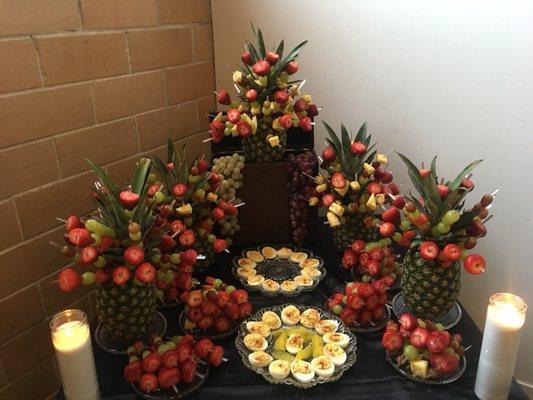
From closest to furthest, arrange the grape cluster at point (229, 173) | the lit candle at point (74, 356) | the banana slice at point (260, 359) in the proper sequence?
the lit candle at point (74, 356) < the banana slice at point (260, 359) < the grape cluster at point (229, 173)

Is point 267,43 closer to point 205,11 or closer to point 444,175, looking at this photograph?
point 205,11

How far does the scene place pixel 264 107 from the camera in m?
1.37

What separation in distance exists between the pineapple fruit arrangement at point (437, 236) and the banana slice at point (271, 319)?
1.03 feet

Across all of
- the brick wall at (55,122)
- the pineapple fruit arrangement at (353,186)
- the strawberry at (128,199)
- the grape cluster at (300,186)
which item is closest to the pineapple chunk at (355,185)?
the pineapple fruit arrangement at (353,186)

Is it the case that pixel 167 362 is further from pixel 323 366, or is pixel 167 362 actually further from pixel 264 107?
pixel 264 107

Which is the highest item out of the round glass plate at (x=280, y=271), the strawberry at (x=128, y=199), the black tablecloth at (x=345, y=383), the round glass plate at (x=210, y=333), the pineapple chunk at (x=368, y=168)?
the strawberry at (x=128, y=199)

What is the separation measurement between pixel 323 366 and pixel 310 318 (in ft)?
0.53

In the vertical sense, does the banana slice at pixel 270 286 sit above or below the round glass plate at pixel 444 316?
above

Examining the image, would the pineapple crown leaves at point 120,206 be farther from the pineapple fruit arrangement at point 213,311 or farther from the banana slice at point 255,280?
the banana slice at point 255,280

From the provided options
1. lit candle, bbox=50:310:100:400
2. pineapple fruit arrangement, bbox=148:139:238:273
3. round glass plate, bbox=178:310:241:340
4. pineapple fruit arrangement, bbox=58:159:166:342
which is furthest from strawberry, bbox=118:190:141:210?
round glass plate, bbox=178:310:241:340

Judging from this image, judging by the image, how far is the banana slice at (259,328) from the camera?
1149 millimetres

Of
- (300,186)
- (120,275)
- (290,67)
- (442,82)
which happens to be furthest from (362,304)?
(442,82)

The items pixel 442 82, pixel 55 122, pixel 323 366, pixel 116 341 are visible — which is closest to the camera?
pixel 323 366

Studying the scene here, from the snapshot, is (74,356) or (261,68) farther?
(261,68)
